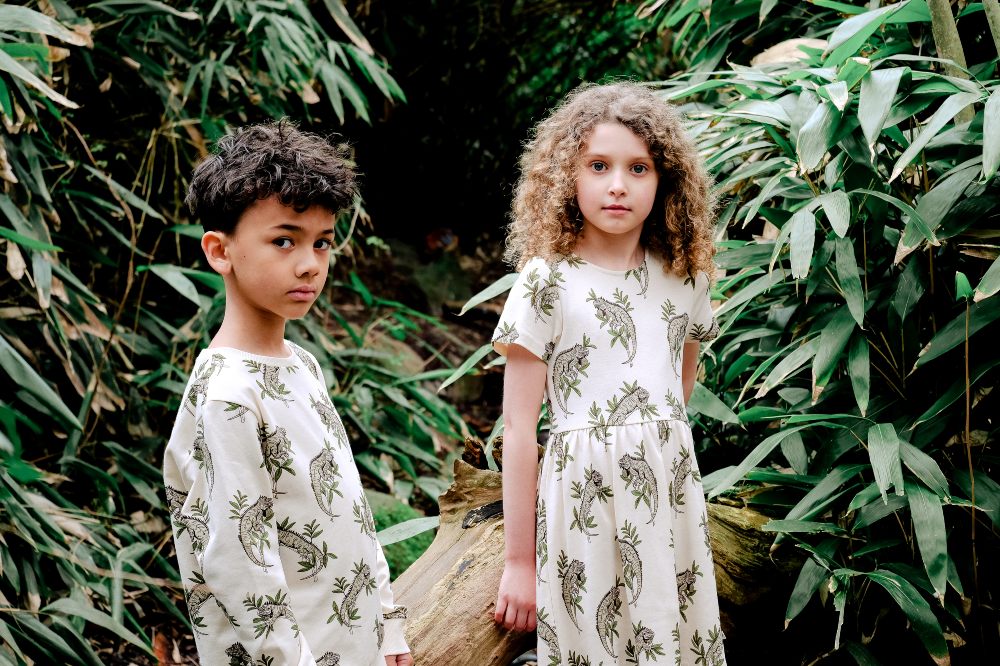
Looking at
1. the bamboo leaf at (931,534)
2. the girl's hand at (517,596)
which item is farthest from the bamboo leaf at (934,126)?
Answer: the girl's hand at (517,596)

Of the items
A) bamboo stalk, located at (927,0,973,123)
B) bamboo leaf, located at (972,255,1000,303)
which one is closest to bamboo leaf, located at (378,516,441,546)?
bamboo leaf, located at (972,255,1000,303)

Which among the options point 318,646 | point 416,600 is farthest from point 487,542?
point 318,646

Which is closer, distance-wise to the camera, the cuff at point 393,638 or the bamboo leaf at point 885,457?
the cuff at point 393,638

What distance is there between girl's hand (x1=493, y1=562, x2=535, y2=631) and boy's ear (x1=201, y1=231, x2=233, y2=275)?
2.23ft

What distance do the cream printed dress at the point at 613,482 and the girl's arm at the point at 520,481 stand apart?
0.08 ft

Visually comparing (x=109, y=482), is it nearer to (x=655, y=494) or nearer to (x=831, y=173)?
(x=655, y=494)

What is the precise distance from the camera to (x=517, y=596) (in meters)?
1.59

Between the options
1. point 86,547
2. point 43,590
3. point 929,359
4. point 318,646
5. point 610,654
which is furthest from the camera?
point 86,547

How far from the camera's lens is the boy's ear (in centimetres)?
129

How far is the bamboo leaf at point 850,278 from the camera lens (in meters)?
1.77

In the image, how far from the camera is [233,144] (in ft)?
4.33

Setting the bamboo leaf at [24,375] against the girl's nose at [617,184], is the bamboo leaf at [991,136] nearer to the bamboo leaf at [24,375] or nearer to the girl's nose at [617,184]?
the girl's nose at [617,184]

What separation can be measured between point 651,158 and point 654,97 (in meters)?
0.14

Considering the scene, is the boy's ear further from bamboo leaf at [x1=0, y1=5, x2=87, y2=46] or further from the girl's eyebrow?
bamboo leaf at [x1=0, y1=5, x2=87, y2=46]
